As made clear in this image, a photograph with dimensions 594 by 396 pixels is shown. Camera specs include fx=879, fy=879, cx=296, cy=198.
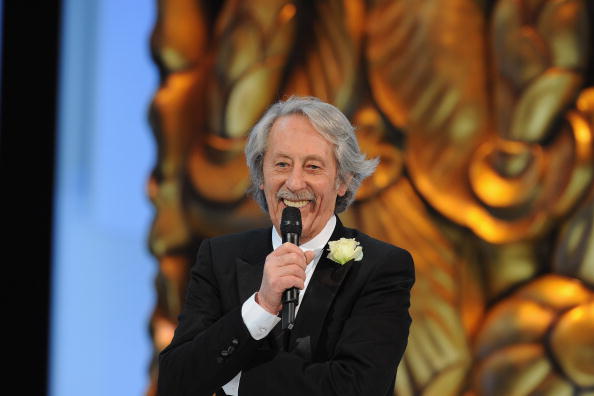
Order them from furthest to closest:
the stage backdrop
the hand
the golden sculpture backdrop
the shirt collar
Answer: the stage backdrop → the golden sculpture backdrop → the shirt collar → the hand

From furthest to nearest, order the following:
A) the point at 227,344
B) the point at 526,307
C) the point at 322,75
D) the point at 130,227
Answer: the point at 130,227, the point at 322,75, the point at 526,307, the point at 227,344

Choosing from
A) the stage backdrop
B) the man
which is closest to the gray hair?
the man

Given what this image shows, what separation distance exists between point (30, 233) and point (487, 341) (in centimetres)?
210

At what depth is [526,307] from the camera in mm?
3391

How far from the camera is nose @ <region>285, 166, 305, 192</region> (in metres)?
1.88

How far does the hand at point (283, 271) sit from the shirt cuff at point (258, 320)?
0.14 ft

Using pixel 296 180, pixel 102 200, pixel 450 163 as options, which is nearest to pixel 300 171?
pixel 296 180

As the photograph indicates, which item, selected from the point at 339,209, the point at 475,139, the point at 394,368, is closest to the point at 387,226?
the point at 475,139

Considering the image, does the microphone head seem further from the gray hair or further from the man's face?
the gray hair

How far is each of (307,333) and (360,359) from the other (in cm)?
13

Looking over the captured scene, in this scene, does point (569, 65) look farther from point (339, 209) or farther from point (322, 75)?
point (339, 209)

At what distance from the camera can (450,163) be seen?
354cm

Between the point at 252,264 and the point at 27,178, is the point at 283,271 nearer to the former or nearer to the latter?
the point at 252,264

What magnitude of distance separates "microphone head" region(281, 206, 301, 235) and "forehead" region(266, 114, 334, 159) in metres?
0.16
